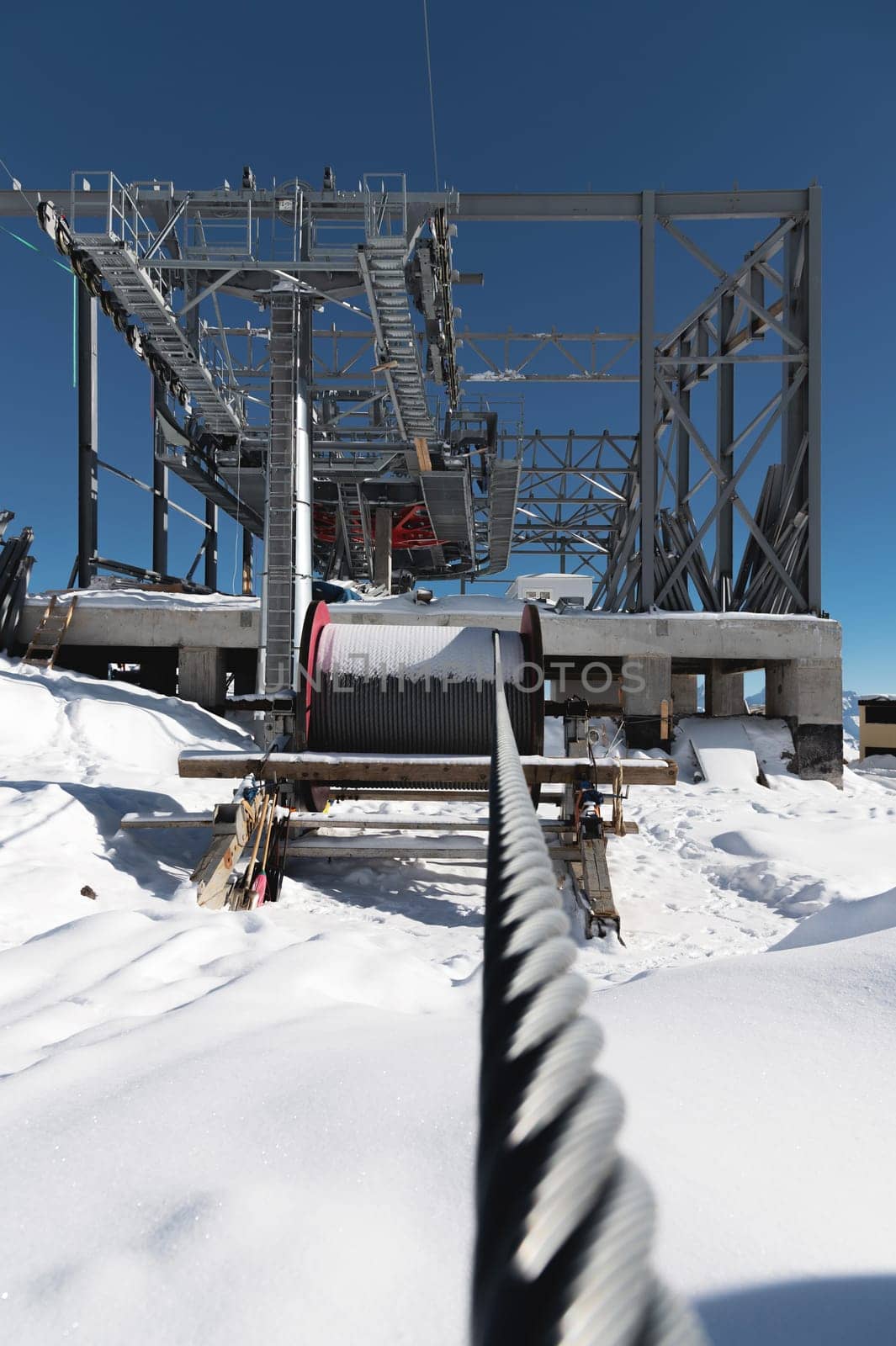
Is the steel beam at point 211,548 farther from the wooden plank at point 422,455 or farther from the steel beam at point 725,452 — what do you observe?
the steel beam at point 725,452

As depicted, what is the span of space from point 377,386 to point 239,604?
7.94 metres

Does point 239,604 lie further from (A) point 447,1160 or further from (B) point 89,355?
(A) point 447,1160

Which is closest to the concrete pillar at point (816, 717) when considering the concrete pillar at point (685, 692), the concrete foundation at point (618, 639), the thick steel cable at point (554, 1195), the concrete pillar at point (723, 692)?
the concrete foundation at point (618, 639)

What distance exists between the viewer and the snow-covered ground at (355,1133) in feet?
3.95

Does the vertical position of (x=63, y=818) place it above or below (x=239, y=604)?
below

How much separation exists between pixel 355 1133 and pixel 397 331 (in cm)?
1324

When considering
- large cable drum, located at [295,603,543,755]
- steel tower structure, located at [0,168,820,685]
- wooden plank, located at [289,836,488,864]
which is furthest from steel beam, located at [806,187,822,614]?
wooden plank, located at [289,836,488,864]

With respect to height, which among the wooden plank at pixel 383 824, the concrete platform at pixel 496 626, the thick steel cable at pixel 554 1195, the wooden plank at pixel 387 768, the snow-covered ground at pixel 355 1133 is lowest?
the wooden plank at pixel 383 824

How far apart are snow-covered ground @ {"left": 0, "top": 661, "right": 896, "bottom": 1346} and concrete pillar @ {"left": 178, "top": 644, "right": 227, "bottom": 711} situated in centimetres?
993

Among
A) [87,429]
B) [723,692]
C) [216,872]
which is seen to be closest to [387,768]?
[216,872]

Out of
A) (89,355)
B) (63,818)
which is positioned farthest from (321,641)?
(89,355)

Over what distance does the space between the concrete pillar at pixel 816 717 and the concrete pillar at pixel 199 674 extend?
9771mm

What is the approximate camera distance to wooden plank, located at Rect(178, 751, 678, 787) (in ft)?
19.9

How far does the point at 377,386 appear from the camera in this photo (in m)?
18.8
